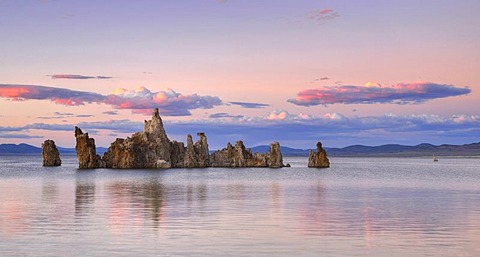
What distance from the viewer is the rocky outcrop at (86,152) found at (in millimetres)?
170875

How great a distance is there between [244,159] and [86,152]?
152 feet

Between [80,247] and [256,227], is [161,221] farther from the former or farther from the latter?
[80,247]

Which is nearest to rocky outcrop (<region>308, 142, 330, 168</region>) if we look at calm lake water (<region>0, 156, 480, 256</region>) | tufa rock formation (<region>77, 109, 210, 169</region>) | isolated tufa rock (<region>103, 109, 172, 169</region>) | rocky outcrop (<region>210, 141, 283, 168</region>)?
rocky outcrop (<region>210, 141, 283, 168</region>)

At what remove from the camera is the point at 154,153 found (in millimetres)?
173875

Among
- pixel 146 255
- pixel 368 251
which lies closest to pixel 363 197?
pixel 368 251

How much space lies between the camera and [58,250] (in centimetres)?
2709

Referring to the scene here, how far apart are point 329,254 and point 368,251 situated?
2042 mm

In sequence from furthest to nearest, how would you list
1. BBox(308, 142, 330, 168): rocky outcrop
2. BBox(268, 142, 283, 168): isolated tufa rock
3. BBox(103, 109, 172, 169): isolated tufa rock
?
BBox(268, 142, 283, 168): isolated tufa rock < BBox(308, 142, 330, 168): rocky outcrop < BBox(103, 109, 172, 169): isolated tufa rock

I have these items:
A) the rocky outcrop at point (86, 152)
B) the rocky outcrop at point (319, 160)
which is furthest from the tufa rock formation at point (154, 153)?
the rocky outcrop at point (319, 160)

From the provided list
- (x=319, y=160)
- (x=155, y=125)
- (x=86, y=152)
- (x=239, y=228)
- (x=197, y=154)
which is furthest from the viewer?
(x=197, y=154)

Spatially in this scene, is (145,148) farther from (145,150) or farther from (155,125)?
(155,125)

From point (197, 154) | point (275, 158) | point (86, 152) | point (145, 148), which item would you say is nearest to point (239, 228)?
point (145, 148)

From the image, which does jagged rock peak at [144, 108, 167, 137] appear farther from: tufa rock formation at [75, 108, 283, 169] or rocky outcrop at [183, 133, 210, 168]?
rocky outcrop at [183, 133, 210, 168]

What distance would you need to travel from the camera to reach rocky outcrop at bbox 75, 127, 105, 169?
170875mm
